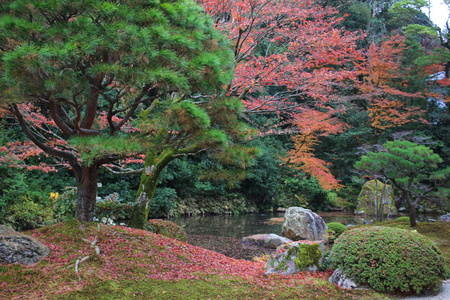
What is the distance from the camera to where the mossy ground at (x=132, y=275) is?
289 cm

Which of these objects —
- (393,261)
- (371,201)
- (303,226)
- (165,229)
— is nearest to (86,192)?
(165,229)

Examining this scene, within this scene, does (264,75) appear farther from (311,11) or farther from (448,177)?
(448,177)

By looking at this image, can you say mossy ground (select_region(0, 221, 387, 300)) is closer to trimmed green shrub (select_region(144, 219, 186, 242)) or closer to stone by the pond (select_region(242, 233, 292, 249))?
trimmed green shrub (select_region(144, 219, 186, 242))

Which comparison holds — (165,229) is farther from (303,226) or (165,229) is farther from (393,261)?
(303,226)

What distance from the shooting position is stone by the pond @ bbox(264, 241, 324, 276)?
13.5 feet

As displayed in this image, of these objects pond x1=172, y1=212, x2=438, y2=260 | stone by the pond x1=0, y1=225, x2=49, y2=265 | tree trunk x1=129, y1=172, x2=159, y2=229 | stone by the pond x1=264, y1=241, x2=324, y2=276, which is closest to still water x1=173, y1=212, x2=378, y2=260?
pond x1=172, y1=212, x2=438, y2=260

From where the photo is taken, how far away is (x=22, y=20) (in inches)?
106

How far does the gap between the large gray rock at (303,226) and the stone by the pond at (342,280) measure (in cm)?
424

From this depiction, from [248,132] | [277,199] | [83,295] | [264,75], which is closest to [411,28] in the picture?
[277,199]

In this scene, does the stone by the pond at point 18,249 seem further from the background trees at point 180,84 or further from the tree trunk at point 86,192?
the background trees at point 180,84

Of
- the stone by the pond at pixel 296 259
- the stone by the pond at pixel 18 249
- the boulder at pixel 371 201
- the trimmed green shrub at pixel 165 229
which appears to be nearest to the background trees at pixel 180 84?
the trimmed green shrub at pixel 165 229

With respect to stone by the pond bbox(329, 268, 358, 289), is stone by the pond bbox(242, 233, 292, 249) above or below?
below

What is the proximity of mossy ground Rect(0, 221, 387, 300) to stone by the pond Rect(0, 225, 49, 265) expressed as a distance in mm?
104

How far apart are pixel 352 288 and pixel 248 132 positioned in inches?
91.9
